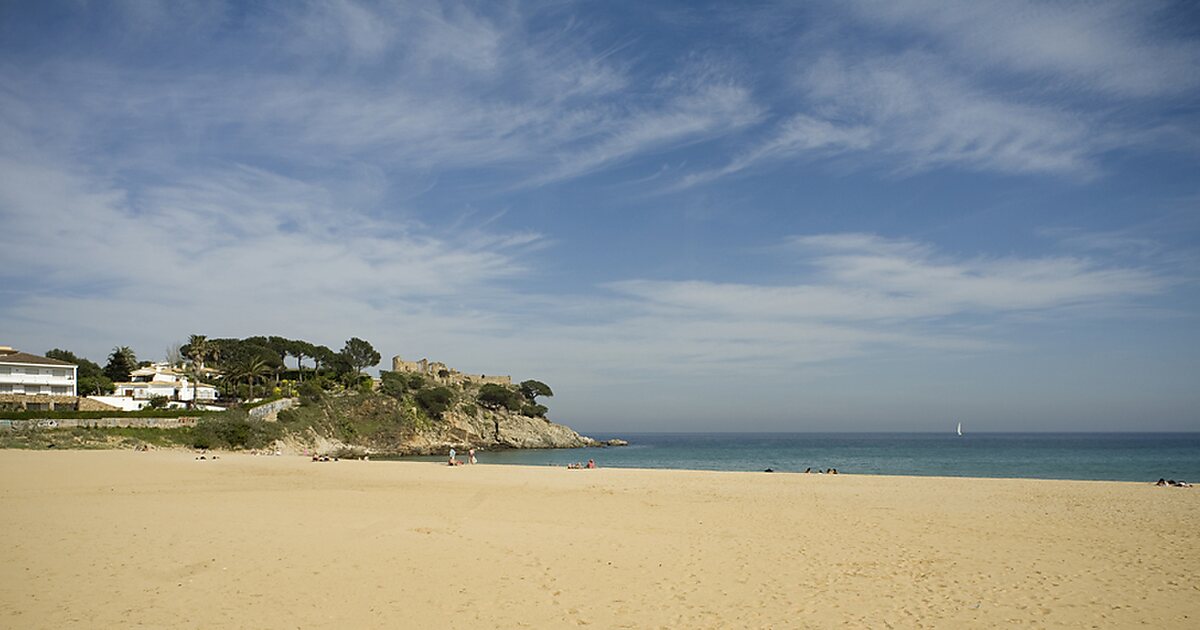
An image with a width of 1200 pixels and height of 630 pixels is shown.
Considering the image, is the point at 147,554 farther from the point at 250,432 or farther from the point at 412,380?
the point at 412,380

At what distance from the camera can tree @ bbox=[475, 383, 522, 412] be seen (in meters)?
105

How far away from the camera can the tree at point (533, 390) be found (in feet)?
389

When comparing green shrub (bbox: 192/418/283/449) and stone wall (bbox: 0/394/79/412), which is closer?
green shrub (bbox: 192/418/283/449)

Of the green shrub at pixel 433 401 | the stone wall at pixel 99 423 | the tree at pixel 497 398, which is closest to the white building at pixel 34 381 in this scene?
the stone wall at pixel 99 423

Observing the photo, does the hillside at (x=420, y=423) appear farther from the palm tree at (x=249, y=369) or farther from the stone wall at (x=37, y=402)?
the stone wall at (x=37, y=402)

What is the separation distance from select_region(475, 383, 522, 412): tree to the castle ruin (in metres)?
10.3

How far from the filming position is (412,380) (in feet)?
329

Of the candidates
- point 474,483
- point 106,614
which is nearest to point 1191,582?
point 106,614

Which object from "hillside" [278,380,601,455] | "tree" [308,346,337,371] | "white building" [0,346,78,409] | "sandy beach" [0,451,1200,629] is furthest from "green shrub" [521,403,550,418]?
"sandy beach" [0,451,1200,629]

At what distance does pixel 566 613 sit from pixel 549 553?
367 centimetres

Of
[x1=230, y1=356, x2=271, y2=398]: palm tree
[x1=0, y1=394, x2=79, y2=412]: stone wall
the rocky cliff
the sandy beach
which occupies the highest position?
[x1=230, y1=356, x2=271, y2=398]: palm tree

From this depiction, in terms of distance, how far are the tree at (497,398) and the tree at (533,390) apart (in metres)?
10.6

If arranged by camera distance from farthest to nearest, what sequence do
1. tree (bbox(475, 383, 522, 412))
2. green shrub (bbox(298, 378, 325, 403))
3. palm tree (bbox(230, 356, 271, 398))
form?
tree (bbox(475, 383, 522, 412)) → palm tree (bbox(230, 356, 271, 398)) → green shrub (bbox(298, 378, 325, 403))

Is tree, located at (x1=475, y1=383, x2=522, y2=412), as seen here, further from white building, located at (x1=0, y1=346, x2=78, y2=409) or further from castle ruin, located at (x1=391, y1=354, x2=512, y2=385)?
white building, located at (x1=0, y1=346, x2=78, y2=409)
